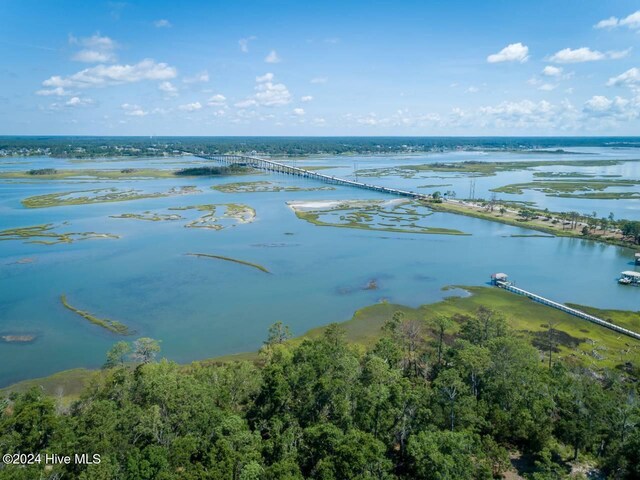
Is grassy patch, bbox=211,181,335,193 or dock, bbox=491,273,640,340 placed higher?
grassy patch, bbox=211,181,335,193

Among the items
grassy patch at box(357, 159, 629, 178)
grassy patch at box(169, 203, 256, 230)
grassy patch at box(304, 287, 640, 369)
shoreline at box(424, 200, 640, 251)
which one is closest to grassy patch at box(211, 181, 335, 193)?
grassy patch at box(169, 203, 256, 230)

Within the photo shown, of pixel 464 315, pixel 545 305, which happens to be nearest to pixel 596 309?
pixel 545 305

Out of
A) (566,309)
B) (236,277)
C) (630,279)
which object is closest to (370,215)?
(236,277)

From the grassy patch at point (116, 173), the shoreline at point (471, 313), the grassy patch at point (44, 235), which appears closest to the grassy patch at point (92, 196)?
the grassy patch at point (44, 235)

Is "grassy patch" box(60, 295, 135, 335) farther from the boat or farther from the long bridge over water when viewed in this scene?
the boat

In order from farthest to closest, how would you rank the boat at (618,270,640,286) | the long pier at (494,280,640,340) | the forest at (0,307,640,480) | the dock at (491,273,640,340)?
the boat at (618,270,640,286)
the dock at (491,273,640,340)
the long pier at (494,280,640,340)
the forest at (0,307,640,480)

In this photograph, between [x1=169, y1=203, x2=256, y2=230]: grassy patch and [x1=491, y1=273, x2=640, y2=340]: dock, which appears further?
[x1=169, y1=203, x2=256, y2=230]: grassy patch

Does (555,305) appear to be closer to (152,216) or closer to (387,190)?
(152,216)

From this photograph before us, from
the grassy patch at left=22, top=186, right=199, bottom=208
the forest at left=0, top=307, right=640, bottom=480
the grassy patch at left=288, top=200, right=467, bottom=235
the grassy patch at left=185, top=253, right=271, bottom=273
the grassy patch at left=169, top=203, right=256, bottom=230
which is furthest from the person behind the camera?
the grassy patch at left=22, top=186, right=199, bottom=208
